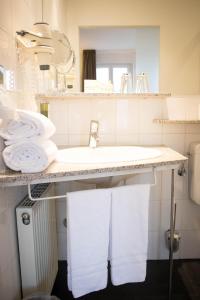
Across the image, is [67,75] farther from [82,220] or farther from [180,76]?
[82,220]

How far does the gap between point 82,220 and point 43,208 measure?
319 mm

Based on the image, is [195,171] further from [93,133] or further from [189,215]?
[93,133]

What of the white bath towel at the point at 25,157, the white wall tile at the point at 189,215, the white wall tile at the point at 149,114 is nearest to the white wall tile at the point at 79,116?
the white wall tile at the point at 149,114

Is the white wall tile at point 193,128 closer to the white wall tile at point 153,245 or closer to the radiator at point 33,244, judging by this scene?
the white wall tile at point 153,245

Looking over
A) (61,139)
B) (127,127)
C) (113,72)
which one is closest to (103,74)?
(113,72)

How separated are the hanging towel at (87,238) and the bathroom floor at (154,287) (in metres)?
0.42

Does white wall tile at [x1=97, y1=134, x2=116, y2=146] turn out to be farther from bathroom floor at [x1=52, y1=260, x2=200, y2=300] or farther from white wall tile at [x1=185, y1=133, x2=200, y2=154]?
bathroom floor at [x1=52, y1=260, x2=200, y2=300]

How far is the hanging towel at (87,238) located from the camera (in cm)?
102

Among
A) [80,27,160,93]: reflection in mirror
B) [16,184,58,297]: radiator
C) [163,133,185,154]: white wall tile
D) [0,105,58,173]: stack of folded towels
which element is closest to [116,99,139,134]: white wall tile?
[80,27,160,93]: reflection in mirror

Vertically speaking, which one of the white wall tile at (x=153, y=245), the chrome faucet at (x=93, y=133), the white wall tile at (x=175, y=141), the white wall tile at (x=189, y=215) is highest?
the chrome faucet at (x=93, y=133)

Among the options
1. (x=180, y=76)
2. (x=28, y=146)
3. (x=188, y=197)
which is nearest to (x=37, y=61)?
(x=28, y=146)

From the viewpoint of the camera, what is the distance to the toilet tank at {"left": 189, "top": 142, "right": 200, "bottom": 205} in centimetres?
149

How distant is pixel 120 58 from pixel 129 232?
1079 mm

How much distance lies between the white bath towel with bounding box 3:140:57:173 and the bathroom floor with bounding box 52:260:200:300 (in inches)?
37.9
